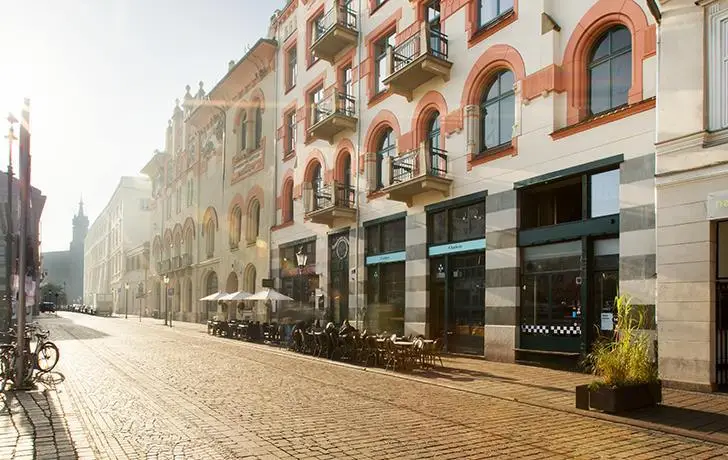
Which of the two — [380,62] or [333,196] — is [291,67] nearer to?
[380,62]

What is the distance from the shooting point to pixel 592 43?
50.0 feet

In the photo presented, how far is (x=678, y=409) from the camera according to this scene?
9.63 m

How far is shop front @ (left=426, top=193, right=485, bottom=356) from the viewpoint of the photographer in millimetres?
18109

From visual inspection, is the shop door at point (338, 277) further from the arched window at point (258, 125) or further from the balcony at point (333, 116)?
the arched window at point (258, 125)

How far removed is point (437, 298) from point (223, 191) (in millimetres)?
24412

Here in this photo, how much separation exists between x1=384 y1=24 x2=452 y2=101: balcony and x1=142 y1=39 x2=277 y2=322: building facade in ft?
43.7

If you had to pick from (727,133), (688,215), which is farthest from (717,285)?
(727,133)

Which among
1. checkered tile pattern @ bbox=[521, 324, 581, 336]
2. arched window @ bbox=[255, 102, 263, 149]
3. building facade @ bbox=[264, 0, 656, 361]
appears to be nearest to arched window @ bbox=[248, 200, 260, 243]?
arched window @ bbox=[255, 102, 263, 149]

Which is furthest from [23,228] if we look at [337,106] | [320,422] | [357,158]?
[337,106]

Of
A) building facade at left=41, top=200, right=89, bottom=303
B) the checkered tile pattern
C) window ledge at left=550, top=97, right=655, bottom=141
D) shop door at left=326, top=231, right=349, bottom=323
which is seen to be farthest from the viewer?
building facade at left=41, top=200, right=89, bottom=303

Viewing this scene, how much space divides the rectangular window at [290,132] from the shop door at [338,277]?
23.4 feet

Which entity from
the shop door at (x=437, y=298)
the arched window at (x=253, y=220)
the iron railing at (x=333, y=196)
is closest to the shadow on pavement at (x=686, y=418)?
the shop door at (x=437, y=298)

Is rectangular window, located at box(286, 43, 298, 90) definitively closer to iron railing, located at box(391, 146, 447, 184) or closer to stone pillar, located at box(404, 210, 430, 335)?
iron railing, located at box(391, 146, 447, 184)

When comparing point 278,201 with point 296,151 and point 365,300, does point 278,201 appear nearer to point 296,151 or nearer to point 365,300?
point 296,151
